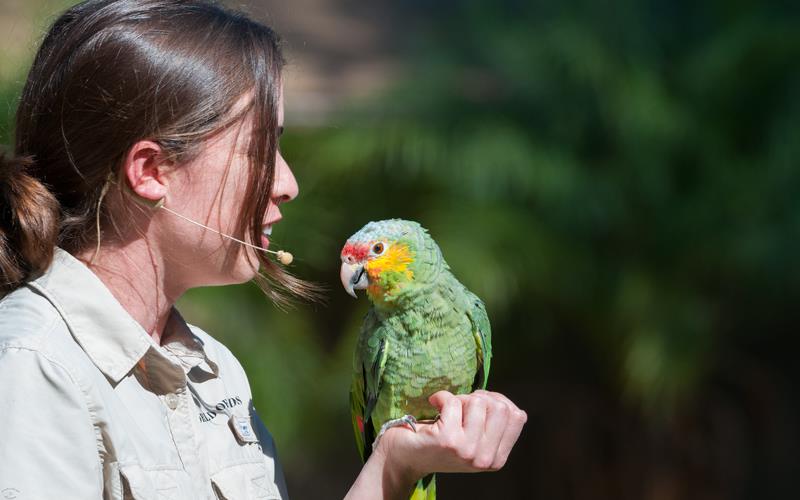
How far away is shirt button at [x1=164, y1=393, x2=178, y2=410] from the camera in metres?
1.37

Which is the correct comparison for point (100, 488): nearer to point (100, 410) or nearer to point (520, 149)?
point (100, 410)

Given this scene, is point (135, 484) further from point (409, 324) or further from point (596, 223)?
point (596, 223)

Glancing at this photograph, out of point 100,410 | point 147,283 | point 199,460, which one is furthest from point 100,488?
point 147,283

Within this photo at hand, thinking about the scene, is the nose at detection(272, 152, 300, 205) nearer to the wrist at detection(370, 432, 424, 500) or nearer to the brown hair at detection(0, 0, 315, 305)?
the brown hair at detection(0, 0, 315, 305)

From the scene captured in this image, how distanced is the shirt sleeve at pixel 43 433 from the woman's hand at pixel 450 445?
547 millimetres

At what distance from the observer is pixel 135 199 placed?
139 centimetres

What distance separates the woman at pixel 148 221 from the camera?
126cm

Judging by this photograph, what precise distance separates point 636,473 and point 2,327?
11.5 ft

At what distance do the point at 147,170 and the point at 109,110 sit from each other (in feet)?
0.37

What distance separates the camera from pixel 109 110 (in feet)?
4.36

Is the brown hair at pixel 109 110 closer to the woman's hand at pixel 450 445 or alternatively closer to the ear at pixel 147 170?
the ear at pixel 147 170

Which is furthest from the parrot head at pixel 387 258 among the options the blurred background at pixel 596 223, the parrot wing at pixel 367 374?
the blurred background at pixel 596 223

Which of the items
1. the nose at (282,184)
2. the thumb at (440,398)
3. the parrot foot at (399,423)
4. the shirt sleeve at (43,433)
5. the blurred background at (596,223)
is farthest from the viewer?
the blurred background at (596,223)

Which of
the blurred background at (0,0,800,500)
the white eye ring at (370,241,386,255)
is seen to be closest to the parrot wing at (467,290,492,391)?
the white eye ring at (370,241,386,255)
